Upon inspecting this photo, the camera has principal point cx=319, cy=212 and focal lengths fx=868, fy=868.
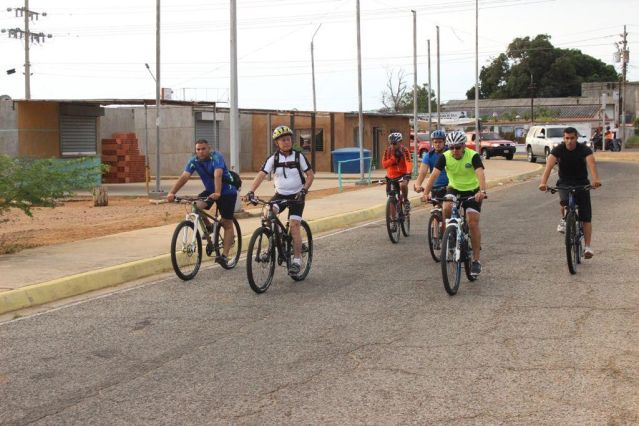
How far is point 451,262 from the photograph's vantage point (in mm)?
9070

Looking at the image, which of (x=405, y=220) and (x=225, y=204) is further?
(x=405, y=220)

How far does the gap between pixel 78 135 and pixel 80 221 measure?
13.0 meters

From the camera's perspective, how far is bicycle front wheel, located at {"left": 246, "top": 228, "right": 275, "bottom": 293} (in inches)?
365

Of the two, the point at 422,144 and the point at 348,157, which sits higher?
the point at 422,144

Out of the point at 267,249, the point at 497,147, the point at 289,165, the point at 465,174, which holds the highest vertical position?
the point at 497,147

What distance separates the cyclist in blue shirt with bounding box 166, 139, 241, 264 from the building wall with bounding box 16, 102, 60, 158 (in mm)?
20868

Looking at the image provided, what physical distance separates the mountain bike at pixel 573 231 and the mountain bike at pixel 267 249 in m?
3.11

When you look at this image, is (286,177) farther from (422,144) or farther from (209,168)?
(422,144)

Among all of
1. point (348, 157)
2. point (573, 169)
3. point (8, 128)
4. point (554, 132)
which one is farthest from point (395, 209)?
point (554, 132)

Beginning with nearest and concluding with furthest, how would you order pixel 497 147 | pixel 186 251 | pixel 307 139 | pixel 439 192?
pixel 186 251 → pixel 439 192 → pixel 307 139 → pixel 497 147

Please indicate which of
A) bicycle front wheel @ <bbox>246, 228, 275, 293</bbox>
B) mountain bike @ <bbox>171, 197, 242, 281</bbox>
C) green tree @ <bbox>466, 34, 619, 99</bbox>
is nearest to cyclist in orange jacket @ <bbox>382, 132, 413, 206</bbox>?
mountain bike @ <bbox>171, 197, 242, 281</bbox>

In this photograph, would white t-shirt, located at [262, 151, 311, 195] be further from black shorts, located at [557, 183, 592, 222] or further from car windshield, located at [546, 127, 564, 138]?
car windshield, located at [546, 127, 564, 138]

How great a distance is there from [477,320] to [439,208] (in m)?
3.41

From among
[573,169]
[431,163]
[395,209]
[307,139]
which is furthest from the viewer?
[307,139]
